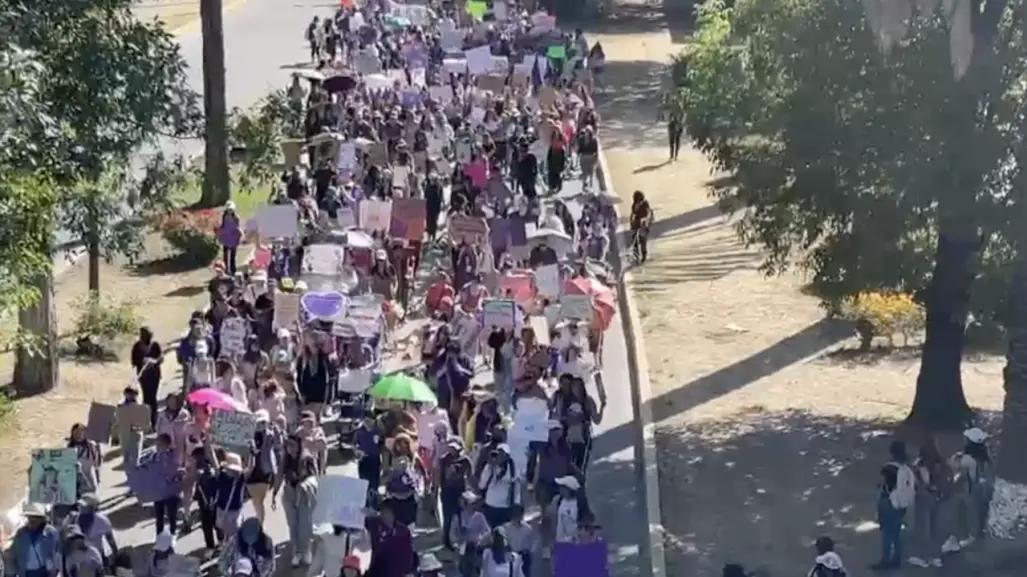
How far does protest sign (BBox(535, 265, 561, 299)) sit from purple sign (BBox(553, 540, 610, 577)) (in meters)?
7.92

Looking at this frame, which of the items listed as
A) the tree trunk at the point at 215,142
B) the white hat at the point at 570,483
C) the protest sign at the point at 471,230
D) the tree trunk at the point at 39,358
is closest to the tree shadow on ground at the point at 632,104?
the tree trunk at the point at 215,142

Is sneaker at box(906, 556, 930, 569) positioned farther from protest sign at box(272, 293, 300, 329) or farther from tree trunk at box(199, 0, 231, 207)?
tree trunk at box(199, 0, 231, 207)

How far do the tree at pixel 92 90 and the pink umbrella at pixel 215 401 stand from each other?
6.08 ft

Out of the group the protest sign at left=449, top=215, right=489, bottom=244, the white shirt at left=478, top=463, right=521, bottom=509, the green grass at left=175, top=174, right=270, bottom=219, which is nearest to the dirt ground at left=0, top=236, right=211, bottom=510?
the green grass at left=175, top=174, right=270, bottom=219

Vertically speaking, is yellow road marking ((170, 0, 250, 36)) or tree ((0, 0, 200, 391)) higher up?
yellow road marking ((170, 0, 250, 36))

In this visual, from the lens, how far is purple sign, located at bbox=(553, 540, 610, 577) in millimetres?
14602

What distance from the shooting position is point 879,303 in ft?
85.8

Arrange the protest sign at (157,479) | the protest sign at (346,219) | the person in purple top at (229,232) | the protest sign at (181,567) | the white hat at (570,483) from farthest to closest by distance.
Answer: the person in purple top at (229,232), the protest sign at (346,219), the protest sign at (157,479), the white hat at (570,483), the protest sign at (181,567)

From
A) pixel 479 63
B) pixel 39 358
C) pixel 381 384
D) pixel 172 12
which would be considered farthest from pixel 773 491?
pixel 172 12

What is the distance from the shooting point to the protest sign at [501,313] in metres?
20.6

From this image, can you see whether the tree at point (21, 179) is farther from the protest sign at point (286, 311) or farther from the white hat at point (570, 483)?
the white hat at point (570, 483)

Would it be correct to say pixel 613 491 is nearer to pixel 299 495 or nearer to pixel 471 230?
pixel 299 495

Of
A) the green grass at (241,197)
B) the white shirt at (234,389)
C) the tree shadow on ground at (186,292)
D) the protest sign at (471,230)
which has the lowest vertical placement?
the tree shadow on ground at (186,292)

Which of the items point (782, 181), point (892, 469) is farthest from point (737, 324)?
point (892, 469)
